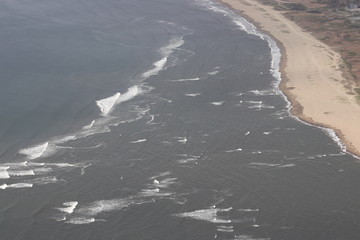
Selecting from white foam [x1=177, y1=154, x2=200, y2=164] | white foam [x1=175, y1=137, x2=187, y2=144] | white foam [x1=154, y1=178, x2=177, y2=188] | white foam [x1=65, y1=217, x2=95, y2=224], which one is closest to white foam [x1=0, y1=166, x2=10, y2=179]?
white foam [x1=65, y1=217, x2=95, y2=224]

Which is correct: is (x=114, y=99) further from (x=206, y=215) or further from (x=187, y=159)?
(x=206, y=215)

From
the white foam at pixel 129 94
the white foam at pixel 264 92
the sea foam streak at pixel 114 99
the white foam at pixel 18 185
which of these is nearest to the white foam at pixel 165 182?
the white foam at pixel 18 185

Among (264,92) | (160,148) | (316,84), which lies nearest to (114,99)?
(160,148)

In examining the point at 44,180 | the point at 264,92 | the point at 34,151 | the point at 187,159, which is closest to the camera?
the point at 44,180

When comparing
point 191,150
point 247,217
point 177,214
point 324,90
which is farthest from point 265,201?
point 324,90

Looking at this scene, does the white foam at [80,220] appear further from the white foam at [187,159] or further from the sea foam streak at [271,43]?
the sea foam streak at [271,43]
